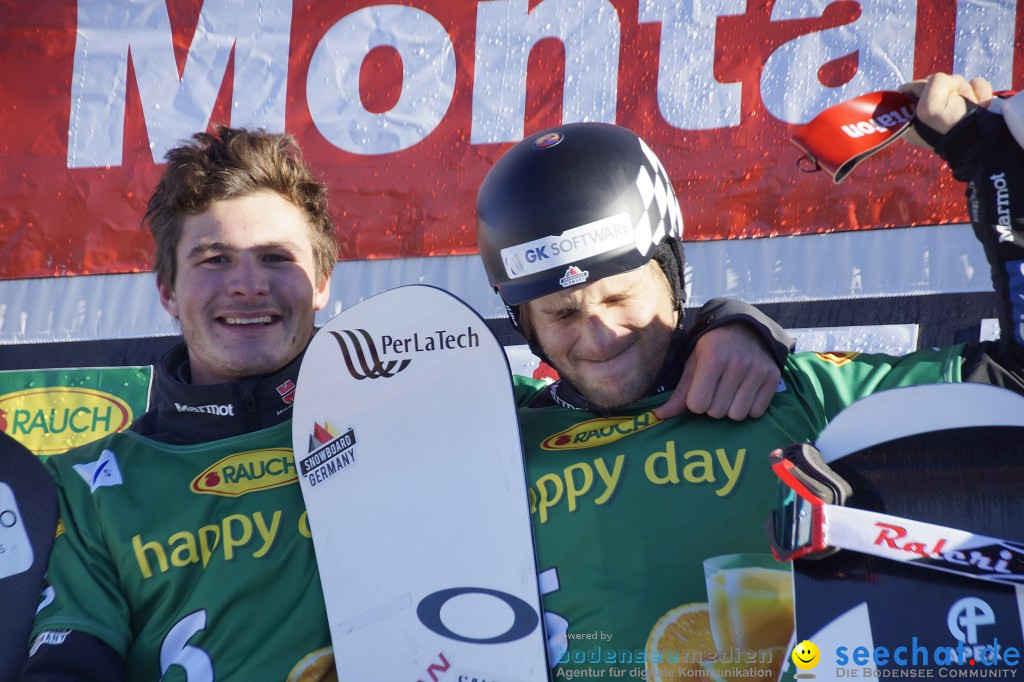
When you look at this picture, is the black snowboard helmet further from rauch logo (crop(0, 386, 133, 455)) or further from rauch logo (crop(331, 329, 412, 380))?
rauch logo (crop(0, 386, 133, 455))

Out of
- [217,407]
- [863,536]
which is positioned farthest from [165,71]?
[863,536]

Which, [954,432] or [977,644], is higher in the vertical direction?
[954,432]

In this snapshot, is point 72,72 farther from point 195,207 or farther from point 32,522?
point 32,522

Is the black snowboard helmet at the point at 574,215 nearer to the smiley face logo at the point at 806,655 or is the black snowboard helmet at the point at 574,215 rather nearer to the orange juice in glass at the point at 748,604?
the orange juice in glass at the point at 748,604

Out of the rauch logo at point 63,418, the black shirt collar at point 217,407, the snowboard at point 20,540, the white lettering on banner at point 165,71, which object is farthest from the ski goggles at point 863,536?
the rauch logo at point 63,418

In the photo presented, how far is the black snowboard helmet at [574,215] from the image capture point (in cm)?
203

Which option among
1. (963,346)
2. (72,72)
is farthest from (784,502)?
(72,72)

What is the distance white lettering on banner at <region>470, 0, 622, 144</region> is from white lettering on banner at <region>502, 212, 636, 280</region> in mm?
1078

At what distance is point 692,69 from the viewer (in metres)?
3.00

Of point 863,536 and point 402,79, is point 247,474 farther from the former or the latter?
point 402,79

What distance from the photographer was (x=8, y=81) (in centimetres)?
348

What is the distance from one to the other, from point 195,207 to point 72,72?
137 cm

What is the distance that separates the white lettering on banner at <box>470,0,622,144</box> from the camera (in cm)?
306

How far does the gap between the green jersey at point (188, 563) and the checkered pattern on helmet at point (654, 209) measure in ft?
3.10
